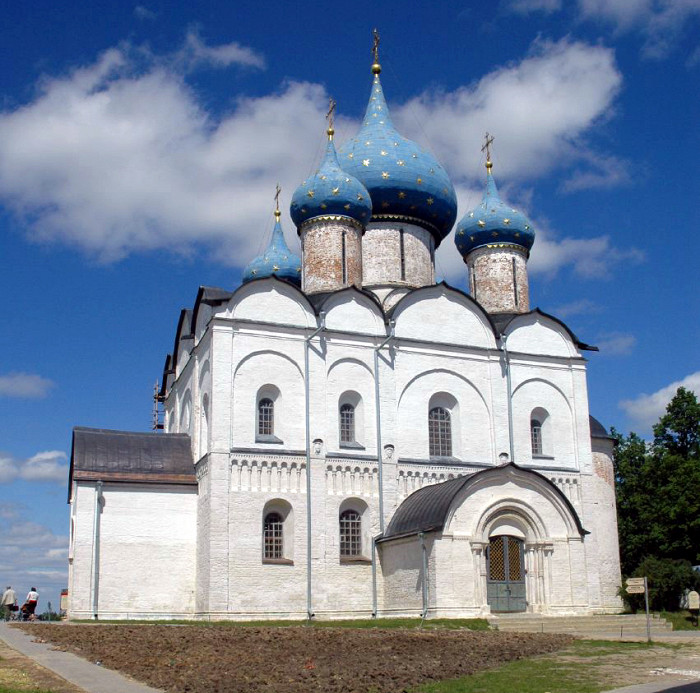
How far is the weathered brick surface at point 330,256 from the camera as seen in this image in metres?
24.0

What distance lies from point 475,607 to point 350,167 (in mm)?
13229

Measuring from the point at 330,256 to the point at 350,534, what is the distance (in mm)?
7278

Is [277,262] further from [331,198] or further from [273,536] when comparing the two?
[273,536]

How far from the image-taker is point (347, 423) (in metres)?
22.1

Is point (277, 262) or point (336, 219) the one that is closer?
point (336, 219)

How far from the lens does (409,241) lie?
2648 centimetres

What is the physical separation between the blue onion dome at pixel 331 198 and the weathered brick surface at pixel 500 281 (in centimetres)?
407

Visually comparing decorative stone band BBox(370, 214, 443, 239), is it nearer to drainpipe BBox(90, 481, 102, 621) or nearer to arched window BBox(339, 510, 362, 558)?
arched window BBox(339, 510, 362, 558)

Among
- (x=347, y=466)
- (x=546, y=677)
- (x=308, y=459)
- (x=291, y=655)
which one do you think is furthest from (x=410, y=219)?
(x=546, y=677)

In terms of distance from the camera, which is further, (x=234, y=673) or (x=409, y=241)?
(x=409, y=241)

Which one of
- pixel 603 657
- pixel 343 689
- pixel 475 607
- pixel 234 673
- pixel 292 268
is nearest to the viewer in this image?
pixel 343 689

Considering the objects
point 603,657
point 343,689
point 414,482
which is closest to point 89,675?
point 343,689

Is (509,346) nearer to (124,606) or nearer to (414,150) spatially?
(414,150)

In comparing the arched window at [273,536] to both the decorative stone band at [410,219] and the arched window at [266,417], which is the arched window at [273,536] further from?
the decorative stone band at [410,219]
